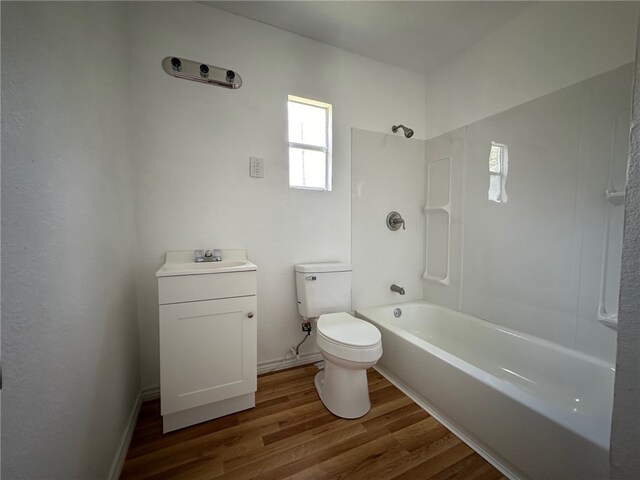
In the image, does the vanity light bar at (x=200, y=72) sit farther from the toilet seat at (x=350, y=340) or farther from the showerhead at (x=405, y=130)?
the toilet seat at (x=350, y=340)

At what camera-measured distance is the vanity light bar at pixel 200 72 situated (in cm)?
140

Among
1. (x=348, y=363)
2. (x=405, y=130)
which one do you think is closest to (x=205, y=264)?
(x=348, y=363)

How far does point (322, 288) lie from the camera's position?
5.50 feet

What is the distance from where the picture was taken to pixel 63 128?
2.26 feet

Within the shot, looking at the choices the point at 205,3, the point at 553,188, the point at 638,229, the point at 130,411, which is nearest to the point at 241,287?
the point at 130,411

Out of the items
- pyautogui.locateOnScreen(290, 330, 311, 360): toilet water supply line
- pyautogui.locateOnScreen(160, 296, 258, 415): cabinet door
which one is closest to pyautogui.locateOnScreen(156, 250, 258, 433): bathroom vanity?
pyautogui.locateOnScreen(160, 296, 258, 415): cabinet door

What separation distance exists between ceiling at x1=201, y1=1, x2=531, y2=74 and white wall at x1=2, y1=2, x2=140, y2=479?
92 cm

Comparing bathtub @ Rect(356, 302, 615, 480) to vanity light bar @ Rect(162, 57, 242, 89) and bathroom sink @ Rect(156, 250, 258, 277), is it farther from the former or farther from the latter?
vanity light bar @ Rect(162, 57, 242, 89)

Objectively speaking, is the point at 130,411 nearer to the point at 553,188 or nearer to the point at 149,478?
the point at 149,478

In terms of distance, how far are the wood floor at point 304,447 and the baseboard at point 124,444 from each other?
0.10ft

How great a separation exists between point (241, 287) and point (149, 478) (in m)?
0.85

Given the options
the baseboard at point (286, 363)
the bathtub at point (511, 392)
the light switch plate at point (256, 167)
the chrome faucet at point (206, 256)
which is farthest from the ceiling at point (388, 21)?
the baseboard at point (286, 363)

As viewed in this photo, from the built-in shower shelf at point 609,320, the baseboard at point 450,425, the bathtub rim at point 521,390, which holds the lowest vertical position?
the baseboard at point 450,425

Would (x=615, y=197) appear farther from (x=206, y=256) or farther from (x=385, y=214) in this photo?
(x=206, y=256)
